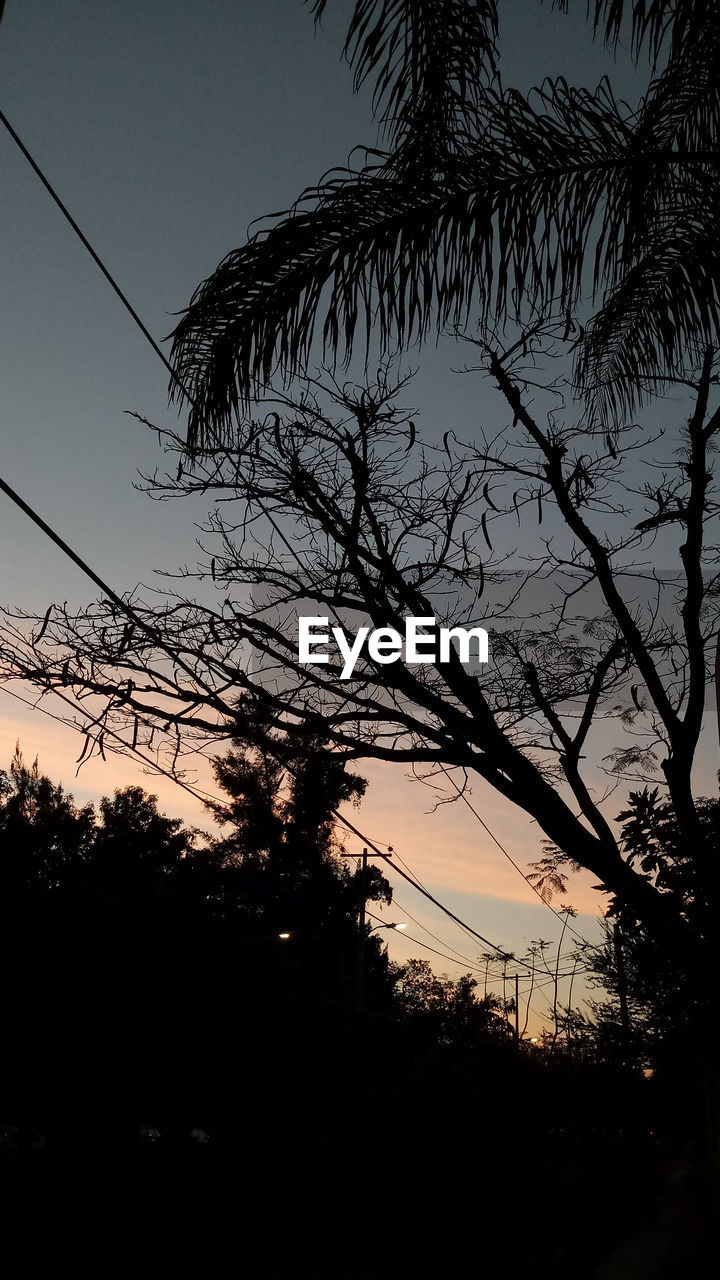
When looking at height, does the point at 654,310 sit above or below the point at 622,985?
above

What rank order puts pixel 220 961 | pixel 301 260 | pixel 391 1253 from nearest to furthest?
pixel 301 260 → pixel 391 1253 → pixel 220 961

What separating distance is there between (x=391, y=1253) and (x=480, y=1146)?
1.14 m

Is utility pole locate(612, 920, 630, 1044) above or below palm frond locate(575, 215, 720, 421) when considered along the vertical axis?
below

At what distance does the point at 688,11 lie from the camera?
2.88 m

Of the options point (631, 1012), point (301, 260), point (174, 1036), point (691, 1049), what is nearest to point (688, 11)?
point (301, 260)

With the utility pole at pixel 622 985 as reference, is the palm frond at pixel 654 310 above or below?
above

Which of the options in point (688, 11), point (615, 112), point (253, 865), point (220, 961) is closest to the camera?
point (688, 11)

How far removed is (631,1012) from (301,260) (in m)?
5.76

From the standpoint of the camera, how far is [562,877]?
6344 mm

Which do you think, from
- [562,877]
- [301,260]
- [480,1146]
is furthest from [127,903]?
[301,260]

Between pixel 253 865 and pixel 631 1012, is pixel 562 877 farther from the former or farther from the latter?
pixel 253 865

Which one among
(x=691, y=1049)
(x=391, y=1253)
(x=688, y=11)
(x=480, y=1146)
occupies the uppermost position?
(x=688, y=11)

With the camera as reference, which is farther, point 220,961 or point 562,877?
point 220,961

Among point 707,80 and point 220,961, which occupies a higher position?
point 707,80
